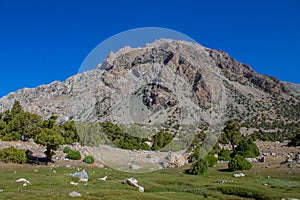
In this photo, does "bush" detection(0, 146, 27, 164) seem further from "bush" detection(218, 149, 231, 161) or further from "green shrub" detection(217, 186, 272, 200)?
"bush" detection(218, 149, 231, 161)

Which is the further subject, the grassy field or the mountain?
the grassy field

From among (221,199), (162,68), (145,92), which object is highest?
(162,68)

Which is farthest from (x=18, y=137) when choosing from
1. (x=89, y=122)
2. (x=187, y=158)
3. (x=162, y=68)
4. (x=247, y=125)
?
(x=247, y=125)

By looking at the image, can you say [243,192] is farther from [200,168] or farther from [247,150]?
[247,150]

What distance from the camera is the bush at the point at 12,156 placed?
3907 cm

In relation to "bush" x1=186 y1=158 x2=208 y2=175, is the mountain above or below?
above

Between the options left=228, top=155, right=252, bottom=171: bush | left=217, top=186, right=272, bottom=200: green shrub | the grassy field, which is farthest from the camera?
left=228, top=155, right=252, bottom=171: bush

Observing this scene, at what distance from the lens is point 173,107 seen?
21.2 m

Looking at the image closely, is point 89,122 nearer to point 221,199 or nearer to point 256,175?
point 221,199

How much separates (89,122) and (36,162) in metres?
24.2

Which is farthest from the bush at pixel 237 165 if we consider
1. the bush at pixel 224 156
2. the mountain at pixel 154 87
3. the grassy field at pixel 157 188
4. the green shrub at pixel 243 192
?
the mountain at pixel 154 87

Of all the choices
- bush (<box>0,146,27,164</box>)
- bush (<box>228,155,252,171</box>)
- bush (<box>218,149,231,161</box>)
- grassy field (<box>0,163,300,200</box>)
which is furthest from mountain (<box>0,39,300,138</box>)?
bush (<box>218,149,231,161</box>)

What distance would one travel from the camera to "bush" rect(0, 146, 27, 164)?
39072 millimetres

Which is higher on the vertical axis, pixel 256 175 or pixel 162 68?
pixel 162 68
